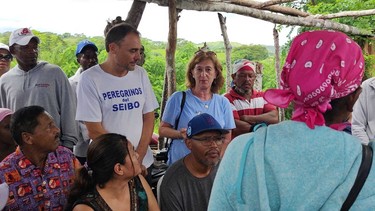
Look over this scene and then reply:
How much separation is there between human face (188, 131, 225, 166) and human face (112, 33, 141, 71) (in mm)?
669

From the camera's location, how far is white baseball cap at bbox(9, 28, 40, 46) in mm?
3516

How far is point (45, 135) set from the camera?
261 centimetres

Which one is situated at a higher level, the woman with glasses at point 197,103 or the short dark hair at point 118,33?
the short dark hair at point 118,33

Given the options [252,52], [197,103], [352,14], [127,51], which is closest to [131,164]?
[127,51]

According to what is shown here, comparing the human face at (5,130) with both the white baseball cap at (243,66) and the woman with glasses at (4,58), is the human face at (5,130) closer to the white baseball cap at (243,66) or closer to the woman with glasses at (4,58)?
the woman with glasses at (4,58)

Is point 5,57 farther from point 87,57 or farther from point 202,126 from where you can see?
point 202,126

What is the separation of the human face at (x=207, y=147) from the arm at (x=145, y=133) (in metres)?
0.42

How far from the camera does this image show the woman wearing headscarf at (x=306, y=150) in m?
1.07

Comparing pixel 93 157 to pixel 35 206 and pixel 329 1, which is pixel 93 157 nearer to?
pixel 35 206

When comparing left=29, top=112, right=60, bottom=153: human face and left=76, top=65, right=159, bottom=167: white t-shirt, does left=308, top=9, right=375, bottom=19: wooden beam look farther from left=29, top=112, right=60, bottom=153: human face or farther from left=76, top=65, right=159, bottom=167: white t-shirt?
left=29, top=112, right=60, bottom=153: human face

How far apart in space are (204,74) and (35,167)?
1527 mm

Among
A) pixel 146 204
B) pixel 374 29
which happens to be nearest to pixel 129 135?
pixel 146 204

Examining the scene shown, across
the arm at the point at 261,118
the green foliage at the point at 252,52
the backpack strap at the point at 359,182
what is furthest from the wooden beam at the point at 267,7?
the green foliage at the point at 252,52

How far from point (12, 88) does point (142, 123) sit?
1076mm
